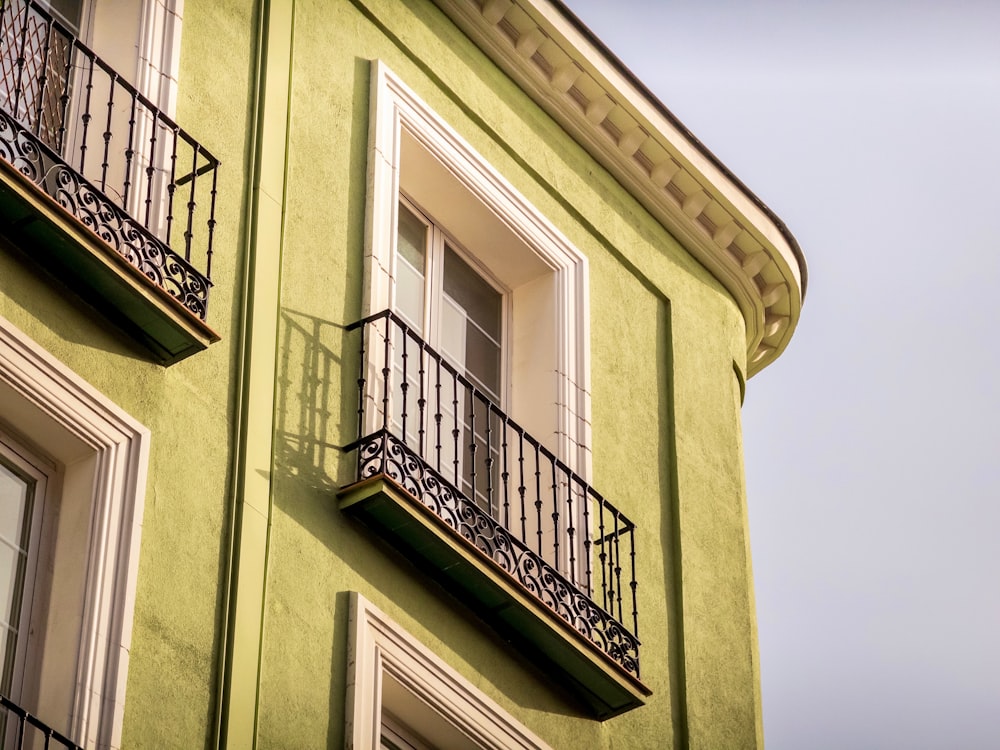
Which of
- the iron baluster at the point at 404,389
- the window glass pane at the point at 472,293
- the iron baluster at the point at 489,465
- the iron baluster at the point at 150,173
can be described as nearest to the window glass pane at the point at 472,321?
the window glass pane at the point at 472,293

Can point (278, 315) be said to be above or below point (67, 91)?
below

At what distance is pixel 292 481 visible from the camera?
10.7 meters

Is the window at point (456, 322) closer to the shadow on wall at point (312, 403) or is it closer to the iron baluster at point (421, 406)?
the iron baluster at point (421, 406)

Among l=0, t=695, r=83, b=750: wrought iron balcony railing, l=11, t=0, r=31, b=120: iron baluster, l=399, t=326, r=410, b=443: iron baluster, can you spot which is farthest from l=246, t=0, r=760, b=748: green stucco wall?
l=11, t=0, r=31, b=120: iron baluster

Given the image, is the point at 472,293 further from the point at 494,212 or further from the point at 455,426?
the point at 455,426

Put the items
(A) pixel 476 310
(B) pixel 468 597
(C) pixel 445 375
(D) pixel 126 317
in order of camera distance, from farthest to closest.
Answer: (A) pixel 476 310 → (C) pixel 445 375 → (B) pixel 468 597 → (D) pixel 126 317

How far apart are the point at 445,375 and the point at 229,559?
3070 mm

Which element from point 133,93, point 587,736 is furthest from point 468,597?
point 133,93

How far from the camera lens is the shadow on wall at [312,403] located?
10828 millimetres

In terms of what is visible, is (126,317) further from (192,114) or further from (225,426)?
(192,114)

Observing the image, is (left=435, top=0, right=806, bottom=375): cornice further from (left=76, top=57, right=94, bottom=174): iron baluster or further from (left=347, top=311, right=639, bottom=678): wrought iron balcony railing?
(left=76, top=57, right=94, bottom=174): iron baluster

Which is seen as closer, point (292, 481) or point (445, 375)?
point (292, 481)

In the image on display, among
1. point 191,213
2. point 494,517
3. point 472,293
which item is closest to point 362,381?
point 191,213

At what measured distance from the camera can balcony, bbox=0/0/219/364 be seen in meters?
9.71
